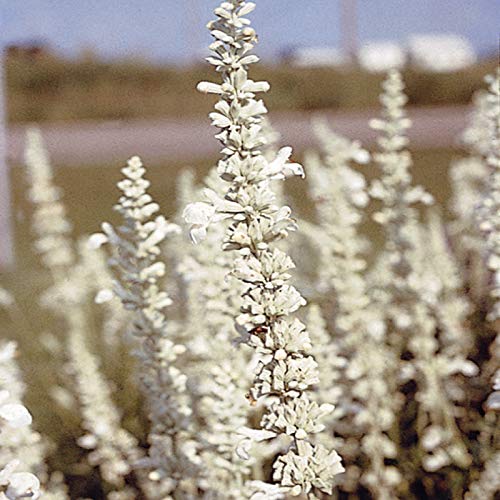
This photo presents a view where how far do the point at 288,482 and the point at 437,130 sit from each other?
43.3 feet

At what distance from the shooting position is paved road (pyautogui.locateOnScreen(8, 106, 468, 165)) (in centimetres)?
1259

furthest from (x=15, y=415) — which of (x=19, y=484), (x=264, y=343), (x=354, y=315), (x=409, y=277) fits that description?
(x=409, y=277)

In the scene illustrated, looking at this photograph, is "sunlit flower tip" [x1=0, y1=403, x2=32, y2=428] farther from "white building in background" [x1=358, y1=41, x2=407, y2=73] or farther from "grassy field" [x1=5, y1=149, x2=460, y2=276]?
"white building in background" [x1=358, y1=41, x2=407, y2=73]

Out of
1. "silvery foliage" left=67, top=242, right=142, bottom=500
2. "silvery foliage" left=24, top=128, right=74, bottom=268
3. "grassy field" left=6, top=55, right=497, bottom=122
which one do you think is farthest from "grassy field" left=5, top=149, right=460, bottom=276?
"grassy field" left=6, top=55, right=497, bottom=122

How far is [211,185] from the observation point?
1.62 meters

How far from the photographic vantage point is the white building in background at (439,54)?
21.0 metres

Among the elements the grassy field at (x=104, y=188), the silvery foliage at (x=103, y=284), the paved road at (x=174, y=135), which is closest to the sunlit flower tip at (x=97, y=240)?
the silvery foliage at (x=103, y=284)

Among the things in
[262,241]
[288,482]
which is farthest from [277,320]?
[288,482]

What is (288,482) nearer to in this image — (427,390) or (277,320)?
(277,320)

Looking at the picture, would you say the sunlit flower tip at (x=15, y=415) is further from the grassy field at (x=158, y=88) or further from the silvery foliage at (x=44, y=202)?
the grassy field at (x=158, y=88)

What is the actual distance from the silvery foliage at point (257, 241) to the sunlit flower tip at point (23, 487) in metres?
0.31

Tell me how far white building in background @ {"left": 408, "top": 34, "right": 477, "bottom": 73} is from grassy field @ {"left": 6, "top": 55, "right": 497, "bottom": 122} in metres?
1.05

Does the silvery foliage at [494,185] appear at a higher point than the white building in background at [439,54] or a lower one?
lower

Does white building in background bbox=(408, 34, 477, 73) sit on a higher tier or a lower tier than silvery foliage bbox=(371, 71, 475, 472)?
higher
